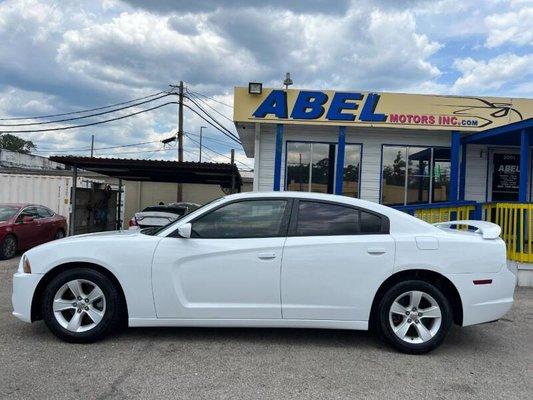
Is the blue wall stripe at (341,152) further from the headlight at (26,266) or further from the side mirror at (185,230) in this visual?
the headlight at (26,266)

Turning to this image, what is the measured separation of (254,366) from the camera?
440 centimetres

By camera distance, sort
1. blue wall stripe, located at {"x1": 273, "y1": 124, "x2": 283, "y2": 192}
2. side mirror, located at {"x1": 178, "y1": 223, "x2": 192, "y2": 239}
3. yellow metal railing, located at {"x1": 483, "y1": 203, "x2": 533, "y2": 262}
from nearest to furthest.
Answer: side mirror, located at {"x1": 178, "y1": 223, "x2": 192, "y2": 239} → yellow metal railing, located at {"x1": 483, "y1": 203, "x2": 533, "y2": 262} → blue wall stripe, located at {"x1": 273, "y1": 124, "x2": 283, "y2": 192}

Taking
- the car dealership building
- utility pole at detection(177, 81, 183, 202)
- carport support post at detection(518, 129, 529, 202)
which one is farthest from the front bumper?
utility pole at detection(177, 81, 183, 202)

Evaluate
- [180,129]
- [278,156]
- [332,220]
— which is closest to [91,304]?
[332,220]

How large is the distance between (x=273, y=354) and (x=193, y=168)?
31.7 feet

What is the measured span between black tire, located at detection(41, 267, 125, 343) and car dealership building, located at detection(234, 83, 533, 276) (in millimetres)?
7176

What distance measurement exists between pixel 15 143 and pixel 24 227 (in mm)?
68751

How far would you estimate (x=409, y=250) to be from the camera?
4887mm

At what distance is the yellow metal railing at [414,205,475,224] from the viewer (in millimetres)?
9953

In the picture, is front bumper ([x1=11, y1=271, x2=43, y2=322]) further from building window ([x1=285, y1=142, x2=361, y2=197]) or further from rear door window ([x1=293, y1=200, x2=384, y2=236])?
building window ([x1=285, y1=142, x2=361, y2=197])

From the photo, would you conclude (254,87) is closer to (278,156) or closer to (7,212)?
(278,156)

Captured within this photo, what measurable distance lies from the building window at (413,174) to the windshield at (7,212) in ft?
31.0

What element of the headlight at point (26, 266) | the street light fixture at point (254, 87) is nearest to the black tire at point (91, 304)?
the headlight at point (26, 266)

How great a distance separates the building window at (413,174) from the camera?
41.5ft
